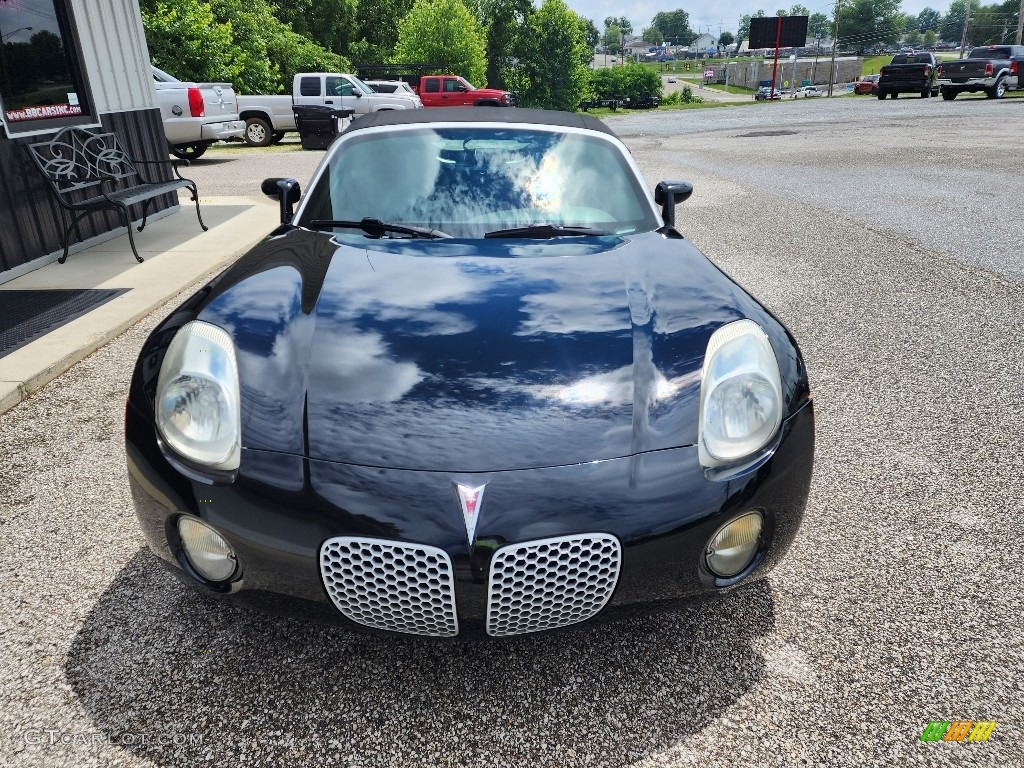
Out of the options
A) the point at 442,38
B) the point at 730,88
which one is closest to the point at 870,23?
the point at 730,88

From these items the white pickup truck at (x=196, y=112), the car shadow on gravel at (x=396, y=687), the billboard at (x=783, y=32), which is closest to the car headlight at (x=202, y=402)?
the car shadow on gravel at (x=396, y=687)

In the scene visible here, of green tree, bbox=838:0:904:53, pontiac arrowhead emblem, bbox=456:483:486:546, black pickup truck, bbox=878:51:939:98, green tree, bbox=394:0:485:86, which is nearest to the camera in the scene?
pontiac arrowhead emblem, bbox=456:483:486:546

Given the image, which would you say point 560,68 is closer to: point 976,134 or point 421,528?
point 976,134

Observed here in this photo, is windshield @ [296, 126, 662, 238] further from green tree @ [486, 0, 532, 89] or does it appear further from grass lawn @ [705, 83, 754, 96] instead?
grass lawn @ [705, 83, 754, 96]

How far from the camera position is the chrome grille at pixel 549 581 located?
176 cm

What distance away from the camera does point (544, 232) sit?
2.95 meters

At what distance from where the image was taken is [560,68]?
64000 mm

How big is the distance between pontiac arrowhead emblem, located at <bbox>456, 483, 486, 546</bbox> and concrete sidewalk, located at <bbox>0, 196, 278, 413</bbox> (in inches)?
127

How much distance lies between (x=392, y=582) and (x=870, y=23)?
18677 centimetres

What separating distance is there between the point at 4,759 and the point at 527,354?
1.63m

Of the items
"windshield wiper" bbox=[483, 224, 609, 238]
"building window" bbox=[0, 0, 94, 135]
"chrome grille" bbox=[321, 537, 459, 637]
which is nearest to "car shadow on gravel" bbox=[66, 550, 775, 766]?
"chrome grille" bbox=[321, 537, 459, 637]

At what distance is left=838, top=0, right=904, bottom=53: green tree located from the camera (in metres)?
156

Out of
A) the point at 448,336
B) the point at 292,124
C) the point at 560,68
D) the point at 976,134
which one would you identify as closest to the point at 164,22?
the point at 292,124

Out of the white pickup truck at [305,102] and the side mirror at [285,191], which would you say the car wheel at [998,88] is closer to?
the white pickup truck at [305,102]
